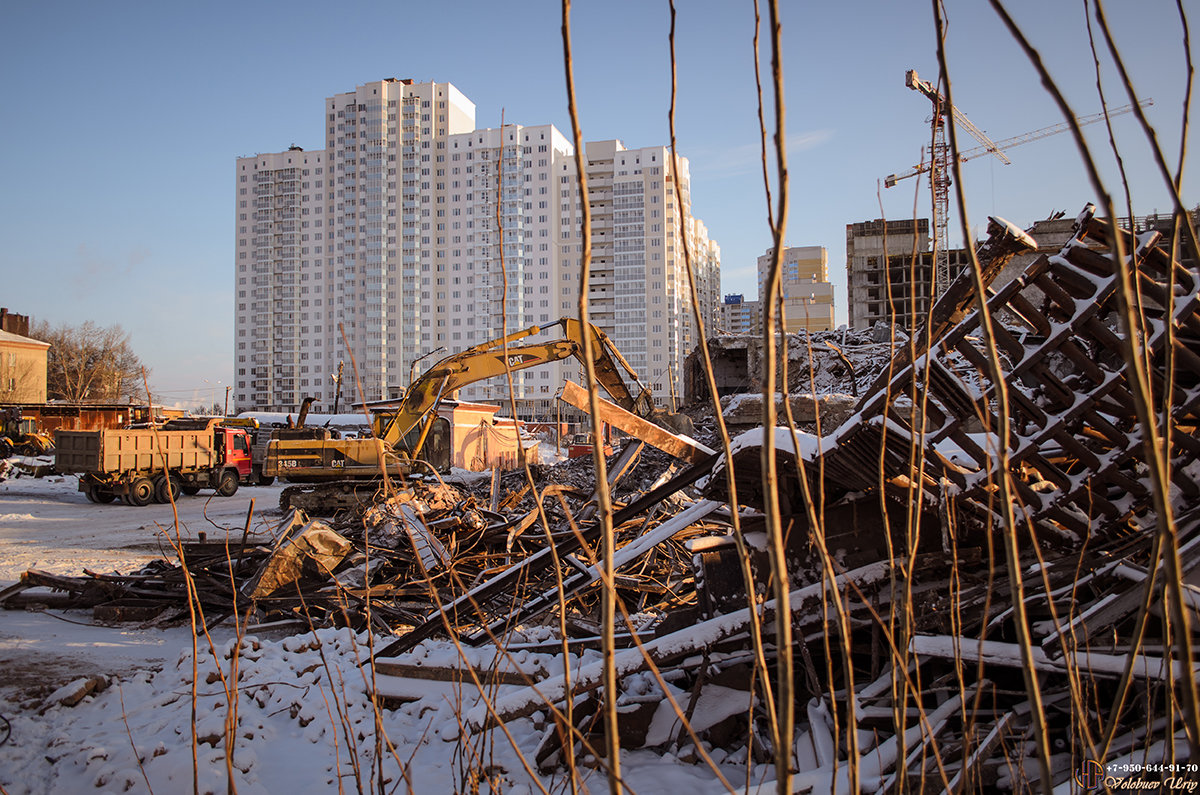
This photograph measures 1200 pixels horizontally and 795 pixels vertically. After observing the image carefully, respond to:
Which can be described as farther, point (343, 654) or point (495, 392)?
point (495, 392)

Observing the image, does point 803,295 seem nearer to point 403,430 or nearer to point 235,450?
point 403,430

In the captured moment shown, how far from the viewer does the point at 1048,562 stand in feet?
12.5

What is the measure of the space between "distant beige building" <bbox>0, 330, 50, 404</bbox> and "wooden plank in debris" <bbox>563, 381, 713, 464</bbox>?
174 feet

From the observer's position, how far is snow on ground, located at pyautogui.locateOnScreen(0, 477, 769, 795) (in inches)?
141

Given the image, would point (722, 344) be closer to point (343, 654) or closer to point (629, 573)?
point (629, 573)

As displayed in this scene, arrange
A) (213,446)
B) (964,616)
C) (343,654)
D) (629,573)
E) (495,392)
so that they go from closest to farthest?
(964,616) < (343,654) < (629,573) < (213,446) < (495,392)

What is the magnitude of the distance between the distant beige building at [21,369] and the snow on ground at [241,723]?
47.8 metres

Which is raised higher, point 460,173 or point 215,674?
point 460,173

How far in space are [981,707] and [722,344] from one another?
2144cm

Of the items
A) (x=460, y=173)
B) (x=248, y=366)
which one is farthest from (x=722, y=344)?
(x=248, y=366)

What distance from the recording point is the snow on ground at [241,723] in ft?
11.7
